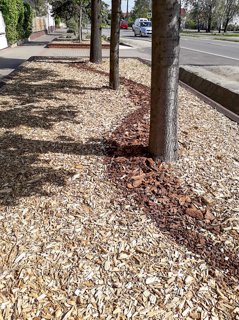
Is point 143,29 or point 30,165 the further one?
point 143,29

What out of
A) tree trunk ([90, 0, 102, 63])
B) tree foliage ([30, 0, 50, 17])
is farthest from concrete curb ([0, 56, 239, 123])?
tree foliage ([30, 0, 50, 17])

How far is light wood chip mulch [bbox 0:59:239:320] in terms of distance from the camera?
7.55 feet

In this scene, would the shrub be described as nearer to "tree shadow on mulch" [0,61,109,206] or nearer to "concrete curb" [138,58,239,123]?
"concrete curb" [138,58,239,123]

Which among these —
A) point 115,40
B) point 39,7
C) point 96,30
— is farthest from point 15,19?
point 39,7

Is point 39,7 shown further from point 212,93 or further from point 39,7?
point 212,93

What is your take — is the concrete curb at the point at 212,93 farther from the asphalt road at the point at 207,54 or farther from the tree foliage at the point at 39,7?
the tree foliage at the point at 39,7

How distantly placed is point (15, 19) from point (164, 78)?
1783cm

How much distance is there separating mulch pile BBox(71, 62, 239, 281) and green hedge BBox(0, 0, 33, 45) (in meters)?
15.7

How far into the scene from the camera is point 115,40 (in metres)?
6.99

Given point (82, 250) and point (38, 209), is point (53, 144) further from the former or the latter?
point (82, 250)

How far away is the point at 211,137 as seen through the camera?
195 inches

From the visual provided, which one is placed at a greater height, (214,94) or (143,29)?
(143,29)

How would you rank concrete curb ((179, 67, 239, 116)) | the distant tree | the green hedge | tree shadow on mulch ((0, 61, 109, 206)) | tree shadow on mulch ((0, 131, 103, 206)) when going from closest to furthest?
tree shadow on mulch ((0, 131, 103, 206))
tree shadow on mulch ((0, 61, 109, 206))
concrete curb ((179, 67, 239, 116))
the green hedge
the distant tree

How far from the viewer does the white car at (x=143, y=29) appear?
1268 inches
